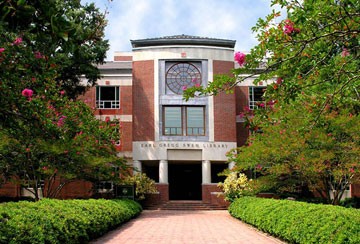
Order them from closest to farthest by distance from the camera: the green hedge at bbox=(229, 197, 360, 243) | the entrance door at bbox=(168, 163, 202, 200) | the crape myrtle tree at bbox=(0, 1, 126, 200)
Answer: the crape myrtle tree at bbox=(0, 1, 126, 200) < the green hedge at bbox=(229, 197, 360, 243) < the entrance door at bbox=(168, 163, 202, 200)

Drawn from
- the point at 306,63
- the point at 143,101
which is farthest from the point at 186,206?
the point at 306,63

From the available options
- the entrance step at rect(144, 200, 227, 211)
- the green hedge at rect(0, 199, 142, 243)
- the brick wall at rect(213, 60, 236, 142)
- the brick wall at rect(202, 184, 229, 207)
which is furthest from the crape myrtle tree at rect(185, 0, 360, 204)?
the brick wall at rect(213, 60, 236, 142)

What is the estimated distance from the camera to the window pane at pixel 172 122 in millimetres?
30344

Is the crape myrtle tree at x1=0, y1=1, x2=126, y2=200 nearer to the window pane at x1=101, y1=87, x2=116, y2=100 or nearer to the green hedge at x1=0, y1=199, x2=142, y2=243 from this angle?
the green hedge at x1=0, y1=199, x2=142, y2=243

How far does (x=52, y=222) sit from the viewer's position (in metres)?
8.82

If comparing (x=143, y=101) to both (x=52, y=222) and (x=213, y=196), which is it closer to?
(x=213, y=196)

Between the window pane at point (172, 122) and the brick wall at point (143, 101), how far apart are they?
98cm

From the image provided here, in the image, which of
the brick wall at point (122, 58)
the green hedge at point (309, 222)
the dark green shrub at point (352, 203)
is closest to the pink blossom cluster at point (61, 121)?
the green hedge at point (309, 222)

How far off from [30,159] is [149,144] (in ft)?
42.1

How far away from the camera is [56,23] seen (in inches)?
116

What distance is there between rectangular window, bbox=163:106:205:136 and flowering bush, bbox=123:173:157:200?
3.72 m

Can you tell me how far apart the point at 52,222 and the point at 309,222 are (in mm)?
5627

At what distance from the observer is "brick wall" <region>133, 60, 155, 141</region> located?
3009 centimetres

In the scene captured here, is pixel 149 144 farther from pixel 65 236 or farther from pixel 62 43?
pixel 62 43
